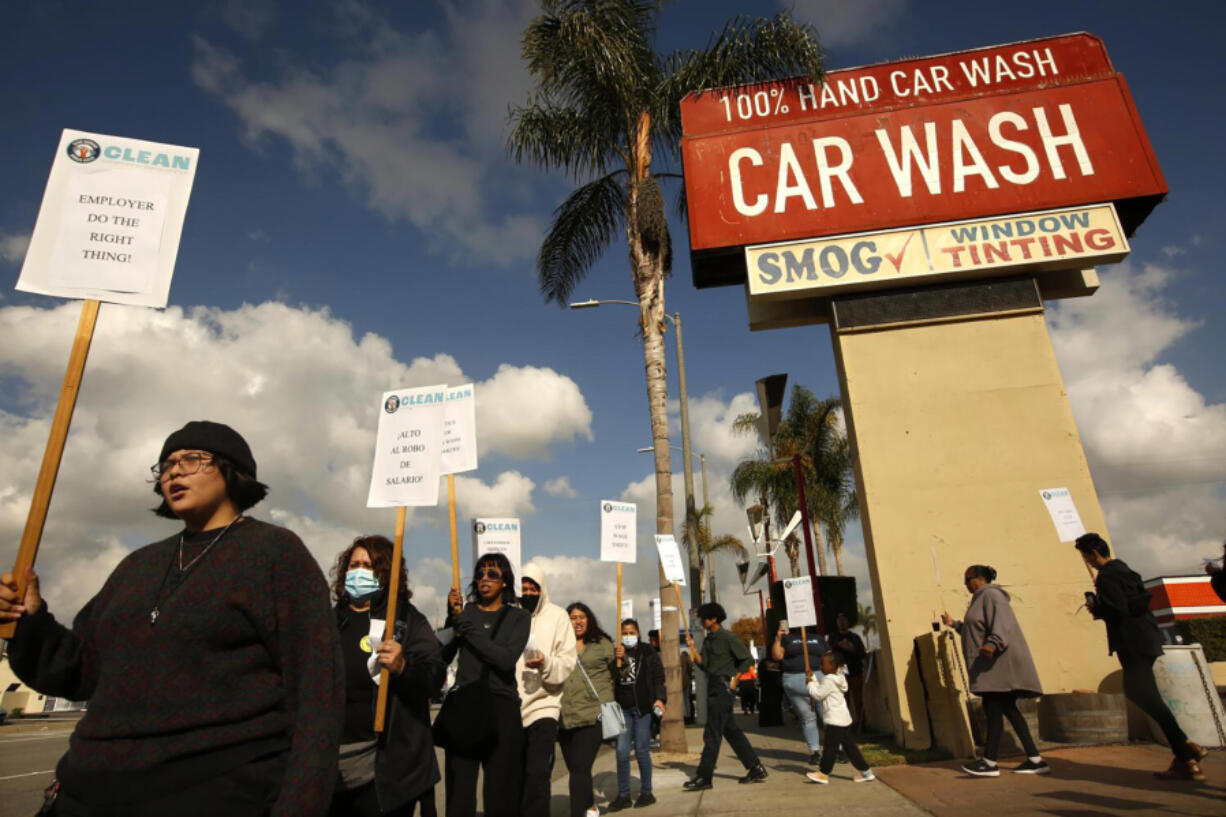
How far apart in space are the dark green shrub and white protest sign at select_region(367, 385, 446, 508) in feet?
84.6

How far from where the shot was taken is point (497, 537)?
8266 mm

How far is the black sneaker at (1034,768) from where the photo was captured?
6.05 meters

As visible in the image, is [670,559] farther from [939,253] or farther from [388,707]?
[388,707]

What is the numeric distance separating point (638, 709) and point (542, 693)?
3.33 meters

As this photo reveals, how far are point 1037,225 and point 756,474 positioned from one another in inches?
857

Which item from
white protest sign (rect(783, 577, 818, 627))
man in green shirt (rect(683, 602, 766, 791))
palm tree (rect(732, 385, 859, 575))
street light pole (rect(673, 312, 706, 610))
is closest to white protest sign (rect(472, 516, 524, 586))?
man in green shirt (rect(683, 602, 766, 791))

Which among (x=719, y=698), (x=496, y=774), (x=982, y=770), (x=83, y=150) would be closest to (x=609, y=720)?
(x=719, y=698)

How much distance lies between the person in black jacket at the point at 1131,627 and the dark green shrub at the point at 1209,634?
21.4 meters

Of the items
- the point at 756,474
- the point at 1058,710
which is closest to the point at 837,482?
the point at 756,474

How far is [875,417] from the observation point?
30.3 ft

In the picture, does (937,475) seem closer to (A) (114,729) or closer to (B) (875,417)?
(B) (875,417)

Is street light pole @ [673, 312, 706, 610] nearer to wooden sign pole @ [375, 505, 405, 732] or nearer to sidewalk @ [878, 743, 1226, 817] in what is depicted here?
sidewalk @ [878, 743, 1226, 817]

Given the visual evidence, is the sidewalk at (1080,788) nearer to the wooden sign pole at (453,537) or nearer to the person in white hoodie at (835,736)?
the person in white hoodie at (835,736)

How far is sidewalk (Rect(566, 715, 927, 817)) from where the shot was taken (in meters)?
5.74
